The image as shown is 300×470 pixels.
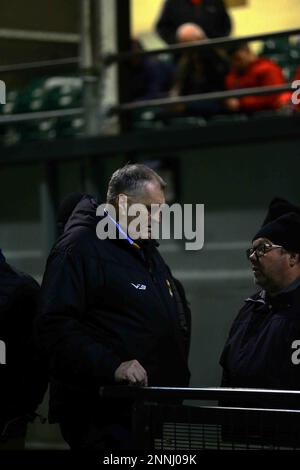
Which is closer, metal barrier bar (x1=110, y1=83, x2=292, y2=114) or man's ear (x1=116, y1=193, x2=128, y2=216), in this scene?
man's ear (x1=116, y1=193, x2=128, y2=216)

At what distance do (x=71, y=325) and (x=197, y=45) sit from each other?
4.91 metres

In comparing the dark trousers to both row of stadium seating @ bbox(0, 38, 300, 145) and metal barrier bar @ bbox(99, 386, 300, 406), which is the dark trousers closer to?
metal barrier bar @ bbox(99, 386, 300, 406)

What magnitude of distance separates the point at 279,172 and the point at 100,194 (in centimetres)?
163

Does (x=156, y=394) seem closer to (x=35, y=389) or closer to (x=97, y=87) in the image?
(x=35, y=389)

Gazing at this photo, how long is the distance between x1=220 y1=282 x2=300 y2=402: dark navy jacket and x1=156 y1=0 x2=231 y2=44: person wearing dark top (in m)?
5.05

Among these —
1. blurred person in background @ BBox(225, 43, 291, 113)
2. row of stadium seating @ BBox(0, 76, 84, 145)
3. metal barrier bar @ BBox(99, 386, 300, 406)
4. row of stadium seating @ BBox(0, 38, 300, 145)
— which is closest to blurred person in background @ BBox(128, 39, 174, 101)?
row of stadium seating @ BBox(0, 38, 300, 145)

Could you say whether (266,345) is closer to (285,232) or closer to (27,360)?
(285,232)

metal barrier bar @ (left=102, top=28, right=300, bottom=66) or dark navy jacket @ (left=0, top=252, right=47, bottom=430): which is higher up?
metal barrier bar @ (left=102, top=28, right=300, bottom=66)

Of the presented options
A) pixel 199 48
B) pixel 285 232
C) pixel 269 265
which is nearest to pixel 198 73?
pixel 199 48

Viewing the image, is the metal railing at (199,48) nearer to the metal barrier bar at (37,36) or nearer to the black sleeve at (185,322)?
the metal barrier bar at (37,36)

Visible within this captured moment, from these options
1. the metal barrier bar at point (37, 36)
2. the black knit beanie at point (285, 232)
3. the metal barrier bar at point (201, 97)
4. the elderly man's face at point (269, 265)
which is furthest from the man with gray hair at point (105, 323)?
the metal barrier bar at point (37, 36)

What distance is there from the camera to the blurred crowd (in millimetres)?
8938

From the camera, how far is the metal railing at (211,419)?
376 centimetres
